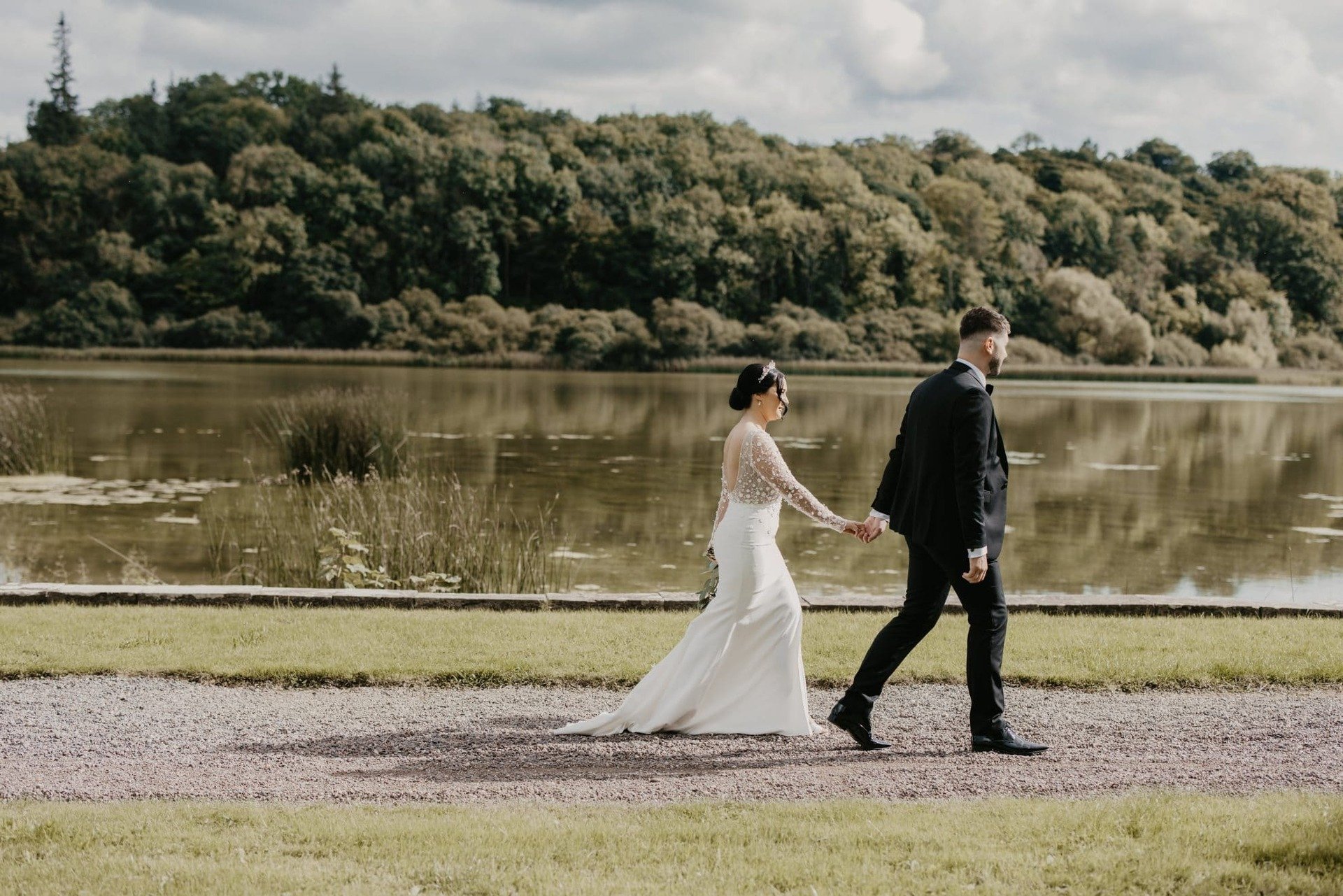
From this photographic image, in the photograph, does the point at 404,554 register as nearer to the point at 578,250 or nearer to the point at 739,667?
the point at 739,667

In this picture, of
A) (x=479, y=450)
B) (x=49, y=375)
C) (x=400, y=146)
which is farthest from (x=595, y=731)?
(x=400, y=146)

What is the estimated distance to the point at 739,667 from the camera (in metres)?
6.48

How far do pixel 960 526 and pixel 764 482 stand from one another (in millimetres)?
1050

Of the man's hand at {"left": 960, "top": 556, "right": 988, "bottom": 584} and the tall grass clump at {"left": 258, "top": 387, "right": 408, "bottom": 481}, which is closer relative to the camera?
the man's hand at {"left": 960, "top": 556, "right": 988, "bottom": 584}

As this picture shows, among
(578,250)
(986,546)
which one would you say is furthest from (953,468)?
(578,250)

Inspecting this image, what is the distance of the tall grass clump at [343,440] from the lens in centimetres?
1931

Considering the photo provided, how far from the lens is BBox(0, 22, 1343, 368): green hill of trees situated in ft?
288

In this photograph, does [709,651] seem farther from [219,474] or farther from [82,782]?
[219,474]

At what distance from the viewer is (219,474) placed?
854 inches

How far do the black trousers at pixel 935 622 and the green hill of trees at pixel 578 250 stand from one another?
75.2 m

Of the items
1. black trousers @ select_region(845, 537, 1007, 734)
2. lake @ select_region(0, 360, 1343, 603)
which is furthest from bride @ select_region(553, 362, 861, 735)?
lake @ select_region(0, 360, 1343, 603)

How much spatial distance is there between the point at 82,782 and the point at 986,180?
12724 cm

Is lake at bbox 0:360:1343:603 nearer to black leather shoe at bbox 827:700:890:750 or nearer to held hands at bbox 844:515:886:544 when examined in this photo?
held hands at bbox 844:515:886:544

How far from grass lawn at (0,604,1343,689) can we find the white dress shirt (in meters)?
1.59
